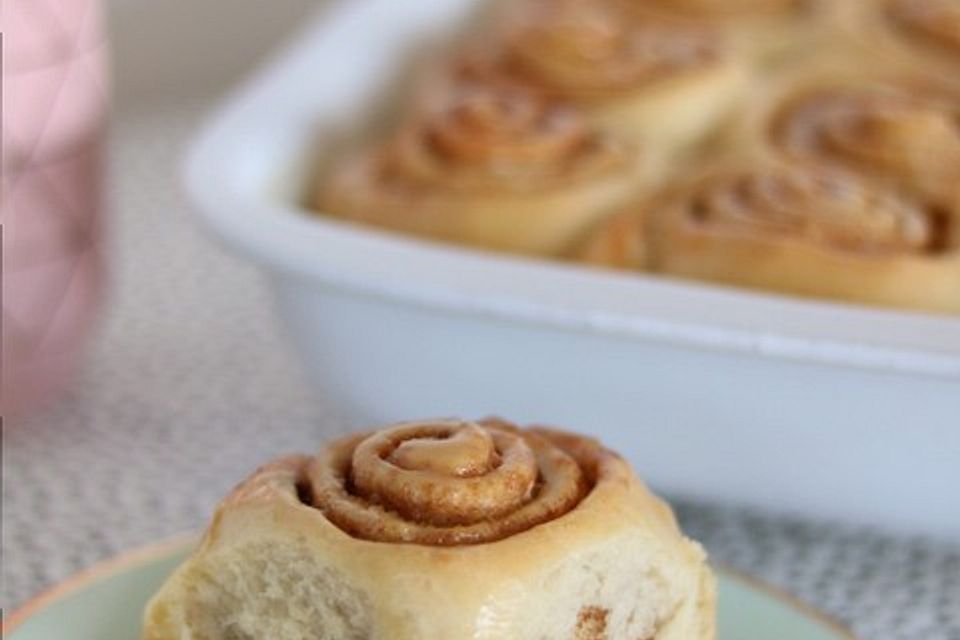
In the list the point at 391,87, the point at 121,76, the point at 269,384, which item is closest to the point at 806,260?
the point at 269,384

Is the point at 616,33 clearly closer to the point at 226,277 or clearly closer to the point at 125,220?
the point at 226,277

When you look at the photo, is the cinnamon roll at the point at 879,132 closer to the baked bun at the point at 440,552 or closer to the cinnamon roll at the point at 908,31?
the cinnamon roll at the point at 908,31

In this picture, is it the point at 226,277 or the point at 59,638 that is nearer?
the point at 59,638

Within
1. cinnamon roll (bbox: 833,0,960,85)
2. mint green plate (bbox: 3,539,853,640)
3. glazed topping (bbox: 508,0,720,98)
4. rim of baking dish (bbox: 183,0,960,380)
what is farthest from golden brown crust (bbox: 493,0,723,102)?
mint green plate (bbox: 3,539,853,640)

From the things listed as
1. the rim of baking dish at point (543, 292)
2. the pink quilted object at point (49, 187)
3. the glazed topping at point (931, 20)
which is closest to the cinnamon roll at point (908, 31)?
the glazed topping at point (931, 20)

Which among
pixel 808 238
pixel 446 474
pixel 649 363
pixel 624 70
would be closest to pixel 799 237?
pixel 808 238

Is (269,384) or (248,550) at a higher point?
(248,550)
